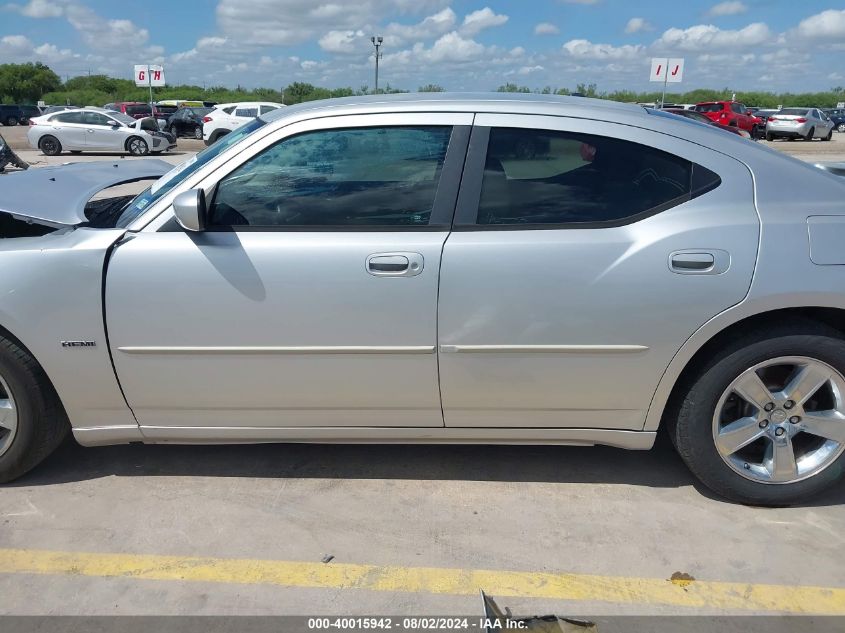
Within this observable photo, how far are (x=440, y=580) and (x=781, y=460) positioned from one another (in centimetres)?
154

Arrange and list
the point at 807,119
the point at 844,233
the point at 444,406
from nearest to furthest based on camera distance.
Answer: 1. the point at 844,233
2. the point at 444,406
3. the point at 807,119

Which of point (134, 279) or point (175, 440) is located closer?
point (134, 279)

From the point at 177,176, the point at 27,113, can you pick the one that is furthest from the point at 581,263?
the point at 27,113

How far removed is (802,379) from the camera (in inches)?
106

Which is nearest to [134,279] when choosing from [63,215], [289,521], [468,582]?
[63,215]

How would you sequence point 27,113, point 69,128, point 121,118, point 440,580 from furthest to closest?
point 27,113 → point 121,118 → point 69,128 → point 440,580

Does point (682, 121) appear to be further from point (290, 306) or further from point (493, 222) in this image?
point (290, 306)

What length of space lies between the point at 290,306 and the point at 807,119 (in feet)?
106

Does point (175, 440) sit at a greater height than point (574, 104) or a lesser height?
lesser

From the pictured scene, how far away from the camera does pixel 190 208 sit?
2.52m

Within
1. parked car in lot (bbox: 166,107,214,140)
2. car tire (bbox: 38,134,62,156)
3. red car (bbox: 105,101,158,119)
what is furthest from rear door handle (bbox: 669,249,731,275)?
red car (bbox: 105,101,158,119)

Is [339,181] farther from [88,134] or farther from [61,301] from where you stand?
[88,134]

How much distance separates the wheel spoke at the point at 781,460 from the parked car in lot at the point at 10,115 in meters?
48.2

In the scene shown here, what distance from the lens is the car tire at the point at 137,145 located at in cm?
2153
